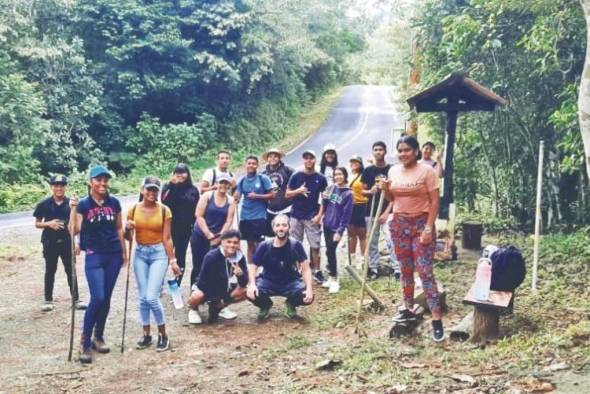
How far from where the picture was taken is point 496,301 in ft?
17.5

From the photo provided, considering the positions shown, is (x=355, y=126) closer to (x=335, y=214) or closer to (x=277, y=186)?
(x=277, y=186)

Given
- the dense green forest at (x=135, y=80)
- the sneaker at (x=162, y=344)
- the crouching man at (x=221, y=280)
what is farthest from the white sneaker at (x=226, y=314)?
the dense green forest at (x=135, y=80)

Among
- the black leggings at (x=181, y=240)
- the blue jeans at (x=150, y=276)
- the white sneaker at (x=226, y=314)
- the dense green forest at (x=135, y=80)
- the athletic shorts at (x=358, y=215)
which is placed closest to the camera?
the blue jeans at (x=150, y=276)

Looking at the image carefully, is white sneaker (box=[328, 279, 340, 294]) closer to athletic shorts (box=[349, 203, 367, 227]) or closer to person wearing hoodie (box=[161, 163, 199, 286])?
athletic shorts (box=[349, 203, 367, 227])

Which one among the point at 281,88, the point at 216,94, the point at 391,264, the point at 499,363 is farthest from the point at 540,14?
→ the point at 281,88

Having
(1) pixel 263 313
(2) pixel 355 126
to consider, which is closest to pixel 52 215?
(1) pixel 263 313

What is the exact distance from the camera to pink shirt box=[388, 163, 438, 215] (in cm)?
544

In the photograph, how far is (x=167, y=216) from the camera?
240 inches

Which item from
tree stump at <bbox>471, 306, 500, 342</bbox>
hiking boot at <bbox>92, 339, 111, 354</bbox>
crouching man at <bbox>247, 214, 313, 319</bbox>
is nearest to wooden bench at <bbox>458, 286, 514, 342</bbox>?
tree stump at <bbox>471, 306, 500, 342</bbox>

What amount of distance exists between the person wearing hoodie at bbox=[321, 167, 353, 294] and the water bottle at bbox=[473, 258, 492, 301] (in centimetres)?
244

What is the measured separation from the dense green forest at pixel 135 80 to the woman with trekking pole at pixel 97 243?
12.5 m

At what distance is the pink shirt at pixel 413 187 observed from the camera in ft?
17.9

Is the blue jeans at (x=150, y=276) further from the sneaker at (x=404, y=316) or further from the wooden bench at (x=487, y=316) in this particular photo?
the wooden bench at (x=487, y=316)

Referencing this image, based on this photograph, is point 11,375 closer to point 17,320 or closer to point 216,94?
point 17,320
